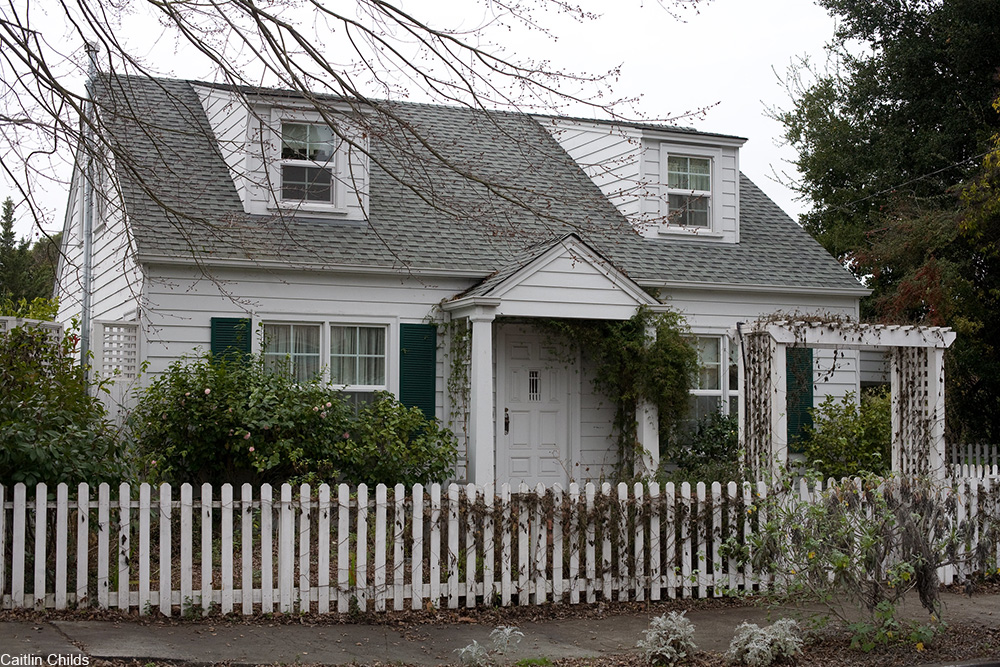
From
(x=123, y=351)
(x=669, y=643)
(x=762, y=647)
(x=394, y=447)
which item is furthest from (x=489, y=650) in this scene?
(x=123, y=351)

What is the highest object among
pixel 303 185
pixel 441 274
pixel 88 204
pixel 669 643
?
pixel 303 185

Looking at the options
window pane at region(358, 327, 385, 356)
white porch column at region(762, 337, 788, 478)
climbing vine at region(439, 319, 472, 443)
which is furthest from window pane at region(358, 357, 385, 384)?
white porch column at region(762, 337, 788, 478)

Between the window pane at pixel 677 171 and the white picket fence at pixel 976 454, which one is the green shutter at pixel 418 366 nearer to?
the window pane at pixel 677 171

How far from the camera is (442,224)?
48.2 feet

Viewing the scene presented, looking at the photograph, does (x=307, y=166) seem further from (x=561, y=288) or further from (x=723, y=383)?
(x=723, y=383)

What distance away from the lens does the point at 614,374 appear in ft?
46.1

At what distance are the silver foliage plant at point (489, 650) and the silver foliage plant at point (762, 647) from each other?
4.63ft

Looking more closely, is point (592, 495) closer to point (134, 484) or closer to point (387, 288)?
point (134, 484)

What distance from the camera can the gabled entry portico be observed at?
12781 mm

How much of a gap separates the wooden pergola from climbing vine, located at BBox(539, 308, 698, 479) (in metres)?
3.13

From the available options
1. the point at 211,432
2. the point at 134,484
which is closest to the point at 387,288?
the point at 211,432

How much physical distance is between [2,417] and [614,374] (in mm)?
8198

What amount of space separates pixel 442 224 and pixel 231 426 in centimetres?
478

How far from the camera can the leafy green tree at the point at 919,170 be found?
16.4 metres
